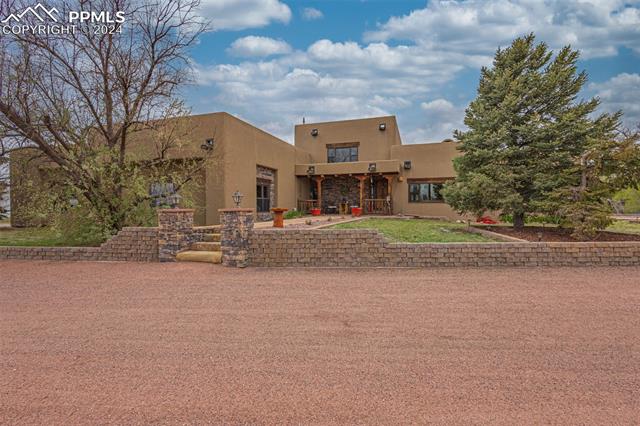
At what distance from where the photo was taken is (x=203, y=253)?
24.5 ft

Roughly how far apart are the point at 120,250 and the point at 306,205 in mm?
11569

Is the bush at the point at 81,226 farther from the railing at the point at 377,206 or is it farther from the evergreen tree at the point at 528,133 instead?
the railing at the point at 377,206

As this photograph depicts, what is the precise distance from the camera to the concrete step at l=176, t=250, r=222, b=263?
23.9 feet

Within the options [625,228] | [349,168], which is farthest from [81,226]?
[625,228]

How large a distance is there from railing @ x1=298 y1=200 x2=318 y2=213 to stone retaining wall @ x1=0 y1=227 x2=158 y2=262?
10.7 meters

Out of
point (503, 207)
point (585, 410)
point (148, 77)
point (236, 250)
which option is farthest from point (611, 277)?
point (148, 77)

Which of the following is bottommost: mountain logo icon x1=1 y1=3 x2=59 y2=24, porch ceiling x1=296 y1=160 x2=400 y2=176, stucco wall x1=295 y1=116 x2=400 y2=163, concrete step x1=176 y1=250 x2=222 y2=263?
concrete step x1=176 y1=250 x2=222 y2=263

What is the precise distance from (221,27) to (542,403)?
38.4 ft

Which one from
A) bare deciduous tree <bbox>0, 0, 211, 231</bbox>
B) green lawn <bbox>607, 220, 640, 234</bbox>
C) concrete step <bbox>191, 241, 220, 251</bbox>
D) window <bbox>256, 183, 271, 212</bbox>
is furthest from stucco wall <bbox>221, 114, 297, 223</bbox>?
green lawn <bbox>607, 220, 640, 234</bbox>

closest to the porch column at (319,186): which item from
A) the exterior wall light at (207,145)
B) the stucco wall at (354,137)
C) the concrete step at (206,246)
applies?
the stucco wall at (354,137)

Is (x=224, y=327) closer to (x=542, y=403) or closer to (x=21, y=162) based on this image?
(x=542, y=403)

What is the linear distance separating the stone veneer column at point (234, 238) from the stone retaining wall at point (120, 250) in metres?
2.02

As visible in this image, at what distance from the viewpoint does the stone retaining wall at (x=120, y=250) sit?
25.7ft

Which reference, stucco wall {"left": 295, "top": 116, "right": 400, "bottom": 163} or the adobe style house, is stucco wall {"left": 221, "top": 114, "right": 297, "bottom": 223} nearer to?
the adobe style house
